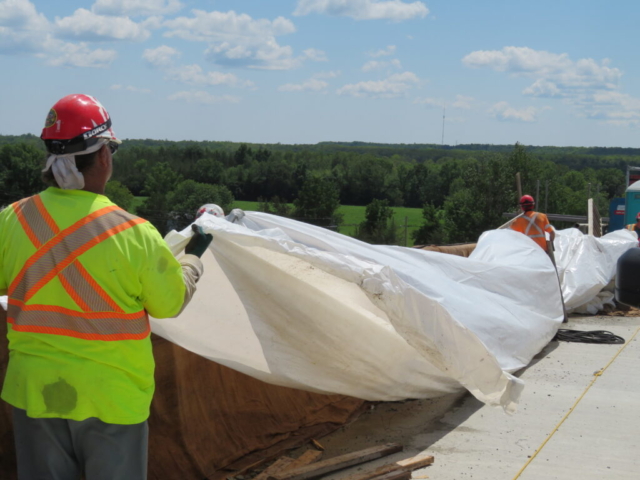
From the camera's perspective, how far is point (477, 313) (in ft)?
20.1

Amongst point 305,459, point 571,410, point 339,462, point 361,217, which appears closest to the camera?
point 339,462

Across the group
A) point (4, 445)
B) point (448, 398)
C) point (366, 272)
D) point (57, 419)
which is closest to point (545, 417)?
point (448, 398)

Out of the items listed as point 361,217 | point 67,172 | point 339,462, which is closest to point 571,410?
point 339,462

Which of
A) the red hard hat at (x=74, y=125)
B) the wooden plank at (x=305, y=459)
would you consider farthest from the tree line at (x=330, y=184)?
the red hard hat at (x=74, y=125)

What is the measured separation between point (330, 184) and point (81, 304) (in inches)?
3502

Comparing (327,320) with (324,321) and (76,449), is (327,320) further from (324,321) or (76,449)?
(76,449)

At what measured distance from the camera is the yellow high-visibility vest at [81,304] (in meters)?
2.57

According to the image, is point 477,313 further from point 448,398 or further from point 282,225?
point 282,225

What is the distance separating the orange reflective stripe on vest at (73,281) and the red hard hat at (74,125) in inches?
10.4

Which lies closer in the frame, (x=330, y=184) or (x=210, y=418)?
(x=210, y=418)

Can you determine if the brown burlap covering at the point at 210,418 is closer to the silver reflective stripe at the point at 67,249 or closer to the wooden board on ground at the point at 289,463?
the wooden board on ground at the point at 289,463

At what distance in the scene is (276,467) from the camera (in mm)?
4684

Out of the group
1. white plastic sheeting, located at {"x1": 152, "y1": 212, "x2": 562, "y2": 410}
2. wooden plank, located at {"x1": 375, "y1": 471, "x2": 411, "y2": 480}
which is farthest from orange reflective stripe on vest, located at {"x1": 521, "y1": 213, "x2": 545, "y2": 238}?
wooden plank, located at {"x1": 375, "y1": 471, "x2": 411, "y2": 480}

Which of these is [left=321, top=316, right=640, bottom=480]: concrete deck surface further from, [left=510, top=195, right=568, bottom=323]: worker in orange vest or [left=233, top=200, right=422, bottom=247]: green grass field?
[left=233, top=200, right=422, bottom=247]: green grass field
